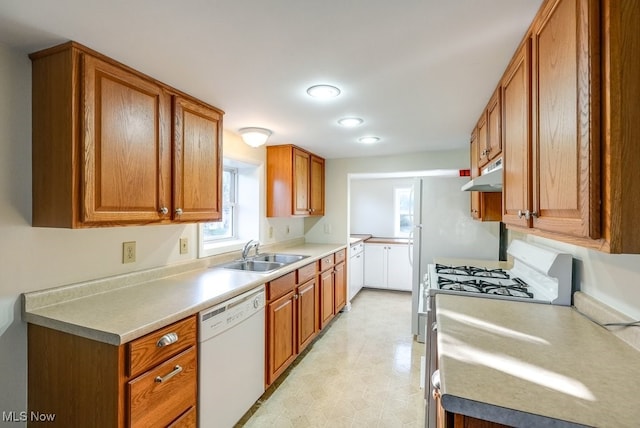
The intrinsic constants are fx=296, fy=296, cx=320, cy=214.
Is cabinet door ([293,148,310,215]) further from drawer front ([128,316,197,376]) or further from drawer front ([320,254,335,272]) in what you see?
drawer front ([128,316,197,376])

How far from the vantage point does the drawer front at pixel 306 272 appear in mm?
2625

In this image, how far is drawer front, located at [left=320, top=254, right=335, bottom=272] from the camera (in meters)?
3.13

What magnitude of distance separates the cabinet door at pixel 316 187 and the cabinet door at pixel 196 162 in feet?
5.31

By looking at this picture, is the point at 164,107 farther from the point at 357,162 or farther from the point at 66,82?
the point at 357,162

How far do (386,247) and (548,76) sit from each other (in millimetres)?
3955

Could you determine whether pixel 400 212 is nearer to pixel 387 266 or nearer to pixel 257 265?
pixel 387 266

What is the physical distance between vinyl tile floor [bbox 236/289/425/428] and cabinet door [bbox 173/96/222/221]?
1.41m

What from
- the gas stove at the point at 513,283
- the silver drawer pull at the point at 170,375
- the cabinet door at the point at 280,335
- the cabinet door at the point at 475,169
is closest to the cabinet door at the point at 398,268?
the cabinet door at the point at 475,169

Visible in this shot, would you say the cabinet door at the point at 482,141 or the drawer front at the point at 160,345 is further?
the cabinet door at the point at 482,141

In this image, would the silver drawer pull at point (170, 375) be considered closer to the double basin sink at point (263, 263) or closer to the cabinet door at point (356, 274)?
the double basin sink at point (263, 263)

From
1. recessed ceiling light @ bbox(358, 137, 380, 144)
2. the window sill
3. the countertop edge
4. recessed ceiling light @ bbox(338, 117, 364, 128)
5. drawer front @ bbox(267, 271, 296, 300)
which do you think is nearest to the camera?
the countertop edge

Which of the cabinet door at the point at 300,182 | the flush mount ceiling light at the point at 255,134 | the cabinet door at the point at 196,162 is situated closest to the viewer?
the cabinet door at the point at 196,162

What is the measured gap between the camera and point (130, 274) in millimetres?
1790

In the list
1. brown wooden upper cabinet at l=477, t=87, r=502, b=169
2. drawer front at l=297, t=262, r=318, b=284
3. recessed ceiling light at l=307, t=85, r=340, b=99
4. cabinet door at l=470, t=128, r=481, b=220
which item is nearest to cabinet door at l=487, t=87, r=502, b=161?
brown wooden upper cabinet at l=477, t=87, r=502, b=169
